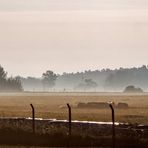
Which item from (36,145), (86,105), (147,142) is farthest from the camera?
(86,105)

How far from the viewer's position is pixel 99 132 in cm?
2961

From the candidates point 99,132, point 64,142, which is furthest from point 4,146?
point 99,132

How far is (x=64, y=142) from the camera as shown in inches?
1137

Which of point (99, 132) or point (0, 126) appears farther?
point (0, 126)

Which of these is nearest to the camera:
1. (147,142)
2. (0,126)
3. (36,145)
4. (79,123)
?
(147,142)

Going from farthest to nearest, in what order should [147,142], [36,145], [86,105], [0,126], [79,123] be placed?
[86,105] → [0,126] → [79,123] → [36,145] → [147,142]

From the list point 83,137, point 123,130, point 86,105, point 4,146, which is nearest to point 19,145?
point 4,146

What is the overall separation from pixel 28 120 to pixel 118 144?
27.1ft

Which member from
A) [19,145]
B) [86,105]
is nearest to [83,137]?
[19,145]

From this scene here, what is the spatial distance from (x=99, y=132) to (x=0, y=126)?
6.91m

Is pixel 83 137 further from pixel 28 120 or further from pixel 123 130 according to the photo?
pixel 28 120

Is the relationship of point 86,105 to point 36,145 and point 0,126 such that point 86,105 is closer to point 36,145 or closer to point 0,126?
point 0,126

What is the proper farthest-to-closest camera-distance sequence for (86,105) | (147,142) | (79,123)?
(86,105), (79,123), (147,142)

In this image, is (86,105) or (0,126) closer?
(0,126)
